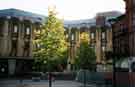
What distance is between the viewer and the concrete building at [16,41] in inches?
2251

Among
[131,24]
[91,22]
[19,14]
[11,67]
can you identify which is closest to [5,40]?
[11,67]

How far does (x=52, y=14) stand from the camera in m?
39.8

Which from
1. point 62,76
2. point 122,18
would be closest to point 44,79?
point 62,76

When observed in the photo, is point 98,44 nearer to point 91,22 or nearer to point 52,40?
point 91,22

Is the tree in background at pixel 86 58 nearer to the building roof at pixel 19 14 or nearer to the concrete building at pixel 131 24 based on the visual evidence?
the concrete building at pixel 131 24

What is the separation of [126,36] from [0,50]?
35075 mm

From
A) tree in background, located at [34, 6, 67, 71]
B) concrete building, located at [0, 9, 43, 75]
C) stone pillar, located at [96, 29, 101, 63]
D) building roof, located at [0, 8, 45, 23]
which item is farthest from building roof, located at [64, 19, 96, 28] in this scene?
tree in background, located at [34, 6, 67, 71]

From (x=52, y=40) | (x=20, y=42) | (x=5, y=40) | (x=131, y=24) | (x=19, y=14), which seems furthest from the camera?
(x=19, y=14)

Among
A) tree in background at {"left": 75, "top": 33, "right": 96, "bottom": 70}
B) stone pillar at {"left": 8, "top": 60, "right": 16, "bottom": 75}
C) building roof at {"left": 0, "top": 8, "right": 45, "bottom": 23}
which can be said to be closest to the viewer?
tree in background at {"left": 75, "top": 33, "right": 96, "bottom": 70}

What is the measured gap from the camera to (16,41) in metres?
58.9

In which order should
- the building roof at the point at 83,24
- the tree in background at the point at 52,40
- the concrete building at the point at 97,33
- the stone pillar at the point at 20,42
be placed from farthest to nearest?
the building roof at the point at 83,24, the concrete building at the point at 97,33, the stone pillar at the point at 20,42, the tree in background at the point at 52,40

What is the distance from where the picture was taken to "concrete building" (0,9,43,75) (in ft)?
188

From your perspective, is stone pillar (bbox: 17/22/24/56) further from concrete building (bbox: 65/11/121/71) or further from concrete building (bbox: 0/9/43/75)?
concrete building (bbox: 65/11/121/71)

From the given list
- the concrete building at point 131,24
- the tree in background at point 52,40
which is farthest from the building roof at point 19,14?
the concrete building at point 131,24
